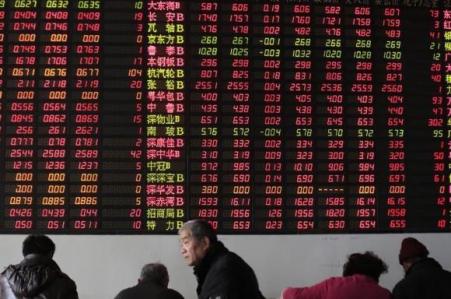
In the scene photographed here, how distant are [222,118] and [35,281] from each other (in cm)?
239

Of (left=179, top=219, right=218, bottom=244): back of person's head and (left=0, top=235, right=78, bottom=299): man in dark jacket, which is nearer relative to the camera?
(left=179, top=219, right=218, bottom=244): back of person's head

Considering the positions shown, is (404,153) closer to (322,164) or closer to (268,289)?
(322,164)

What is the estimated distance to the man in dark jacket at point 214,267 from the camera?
2.39 metres

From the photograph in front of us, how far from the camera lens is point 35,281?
9.32 feet

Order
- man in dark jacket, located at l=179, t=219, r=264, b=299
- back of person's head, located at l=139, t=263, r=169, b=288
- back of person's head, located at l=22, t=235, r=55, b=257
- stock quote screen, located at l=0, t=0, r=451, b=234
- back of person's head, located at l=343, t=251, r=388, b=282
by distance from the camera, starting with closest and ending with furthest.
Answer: man in dark jacket, located at l=179, t=219, r=264, b=299 → back of person's head, located at l=343, t=251, r=388, b=282 → back of person's head, located at l=22, t=235, r=55, b=257 → back of person's head, located at l=139, t=263, r=169, b=288 → stock quote screen, located at l=0, t=0, r=451, b=234

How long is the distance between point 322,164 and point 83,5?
2.30 meters

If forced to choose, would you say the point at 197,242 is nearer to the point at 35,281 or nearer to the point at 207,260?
the point at 207,260

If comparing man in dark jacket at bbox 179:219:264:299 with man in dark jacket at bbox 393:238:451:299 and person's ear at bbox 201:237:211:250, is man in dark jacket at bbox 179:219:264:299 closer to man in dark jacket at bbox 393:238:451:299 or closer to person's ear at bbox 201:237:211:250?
person's ear at bbox 201:237:211:250

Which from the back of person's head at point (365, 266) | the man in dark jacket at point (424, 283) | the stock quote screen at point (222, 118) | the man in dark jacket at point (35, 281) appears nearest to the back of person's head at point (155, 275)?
the man in dark jacket at point (35, 281)

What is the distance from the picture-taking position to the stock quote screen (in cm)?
476

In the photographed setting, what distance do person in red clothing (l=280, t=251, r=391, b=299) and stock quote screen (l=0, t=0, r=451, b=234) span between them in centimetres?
207

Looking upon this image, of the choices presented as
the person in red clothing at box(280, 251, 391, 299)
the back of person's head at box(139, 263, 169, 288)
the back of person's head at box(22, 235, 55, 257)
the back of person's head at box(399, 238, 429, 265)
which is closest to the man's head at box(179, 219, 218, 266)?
the person in red clothing at box(280, 251, 391, 299)

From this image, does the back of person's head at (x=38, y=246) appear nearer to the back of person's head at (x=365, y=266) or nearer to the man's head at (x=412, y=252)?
the back of person's head at (x=365, y=266)

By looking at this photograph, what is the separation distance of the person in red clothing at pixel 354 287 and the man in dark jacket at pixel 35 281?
1.04m
